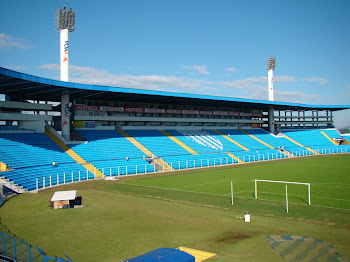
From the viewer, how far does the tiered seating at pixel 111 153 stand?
36706 millimetres

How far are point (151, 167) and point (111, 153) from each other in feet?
17.2

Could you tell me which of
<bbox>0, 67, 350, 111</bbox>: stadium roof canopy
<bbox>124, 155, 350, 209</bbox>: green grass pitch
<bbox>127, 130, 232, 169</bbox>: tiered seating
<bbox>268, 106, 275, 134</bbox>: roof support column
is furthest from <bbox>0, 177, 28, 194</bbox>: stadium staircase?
<bbox>268, 106, 275, 134</bbox>: roof support column

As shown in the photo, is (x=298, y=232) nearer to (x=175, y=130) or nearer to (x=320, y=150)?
(x=175, y=130)

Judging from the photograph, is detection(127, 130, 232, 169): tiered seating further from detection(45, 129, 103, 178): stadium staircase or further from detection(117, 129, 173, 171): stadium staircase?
detection(45, 129, 103, 178): stadium staircase

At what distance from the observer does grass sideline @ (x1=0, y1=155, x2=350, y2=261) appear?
1211 cm

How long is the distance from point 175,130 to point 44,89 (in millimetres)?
25415

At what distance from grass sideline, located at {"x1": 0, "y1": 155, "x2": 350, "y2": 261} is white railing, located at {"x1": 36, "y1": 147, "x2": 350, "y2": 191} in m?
4.85

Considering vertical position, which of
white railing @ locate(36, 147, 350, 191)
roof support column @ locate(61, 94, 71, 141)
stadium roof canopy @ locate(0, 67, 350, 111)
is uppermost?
stadium roof canopy @ locate(0, 67, 350, 111)

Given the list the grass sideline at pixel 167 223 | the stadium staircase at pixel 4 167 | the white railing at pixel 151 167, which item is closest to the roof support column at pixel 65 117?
the white railing at pixel 151 167

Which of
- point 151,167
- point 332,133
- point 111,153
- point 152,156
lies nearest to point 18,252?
point 151,167

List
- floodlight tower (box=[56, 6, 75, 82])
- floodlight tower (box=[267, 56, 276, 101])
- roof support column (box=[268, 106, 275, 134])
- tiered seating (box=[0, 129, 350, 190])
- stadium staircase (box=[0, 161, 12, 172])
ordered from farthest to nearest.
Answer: floodlight tower (box=[267, 56, 276, 101]) < roof support column (box=[268, 106, 275, 134]) < floodlight tower (box=[56, 6, 75, 82]) < tiered seating (box=[0, 129, 350, 190]) < stadium staircase (box=[0, 161, 12, 172])

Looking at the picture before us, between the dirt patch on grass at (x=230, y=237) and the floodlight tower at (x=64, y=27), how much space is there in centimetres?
3130

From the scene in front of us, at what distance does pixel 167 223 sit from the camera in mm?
15766

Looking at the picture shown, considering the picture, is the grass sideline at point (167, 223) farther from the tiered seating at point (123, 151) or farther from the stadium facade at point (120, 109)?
the stadium facade at point (120, 109)
